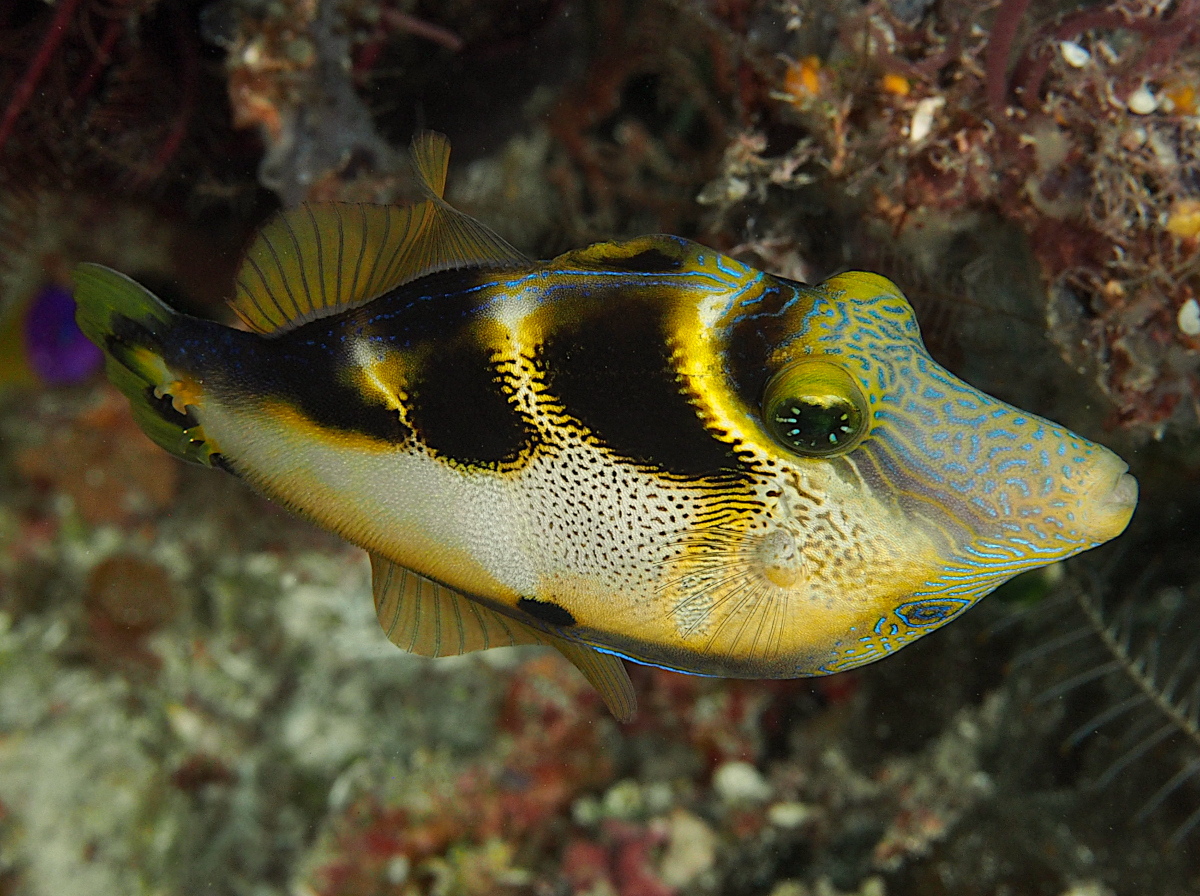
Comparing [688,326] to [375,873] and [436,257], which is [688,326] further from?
[375,873]

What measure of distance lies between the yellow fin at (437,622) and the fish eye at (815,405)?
0.74 meters

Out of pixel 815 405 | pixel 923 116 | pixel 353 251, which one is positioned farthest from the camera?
pixel 923 116

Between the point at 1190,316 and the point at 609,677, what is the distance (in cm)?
186

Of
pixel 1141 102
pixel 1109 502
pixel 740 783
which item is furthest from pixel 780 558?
pixel 740 783

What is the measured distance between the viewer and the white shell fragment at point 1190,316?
222 cm

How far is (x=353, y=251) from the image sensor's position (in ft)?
5.23

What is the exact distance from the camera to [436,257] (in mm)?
1570

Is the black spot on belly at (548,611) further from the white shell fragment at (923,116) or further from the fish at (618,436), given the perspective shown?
the white shell fragment at (923,116)

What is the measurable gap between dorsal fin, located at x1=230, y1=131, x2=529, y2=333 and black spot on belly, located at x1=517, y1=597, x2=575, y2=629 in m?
0.66

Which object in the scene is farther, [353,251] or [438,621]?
[438,621]

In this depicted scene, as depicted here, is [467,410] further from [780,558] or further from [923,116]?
[923,116]

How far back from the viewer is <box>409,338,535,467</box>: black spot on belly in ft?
4.87

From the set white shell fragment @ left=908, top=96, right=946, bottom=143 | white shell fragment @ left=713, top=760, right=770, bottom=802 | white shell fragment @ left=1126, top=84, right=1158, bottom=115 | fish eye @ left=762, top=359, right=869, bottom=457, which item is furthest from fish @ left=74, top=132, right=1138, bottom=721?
white shell fragment @ left=713, top=760, right=770, bottom=802

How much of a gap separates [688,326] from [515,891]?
3320 mm
